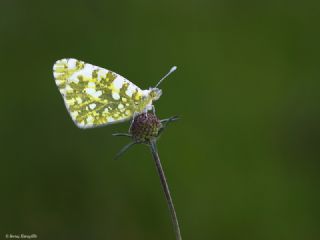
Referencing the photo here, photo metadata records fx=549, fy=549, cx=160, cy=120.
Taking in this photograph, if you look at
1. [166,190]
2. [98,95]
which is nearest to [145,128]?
[98,95]

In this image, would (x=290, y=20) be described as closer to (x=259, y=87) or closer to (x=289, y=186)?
(x=259, y=87)

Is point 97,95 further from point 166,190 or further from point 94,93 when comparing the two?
point 166,190

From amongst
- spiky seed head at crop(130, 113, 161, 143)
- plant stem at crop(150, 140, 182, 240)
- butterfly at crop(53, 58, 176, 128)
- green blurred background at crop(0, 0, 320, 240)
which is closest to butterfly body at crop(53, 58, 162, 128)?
butterfly at crop(53, 58, 176, 128)

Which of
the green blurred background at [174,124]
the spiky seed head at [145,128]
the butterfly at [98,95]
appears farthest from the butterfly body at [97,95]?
the green blurred background at [174,124]

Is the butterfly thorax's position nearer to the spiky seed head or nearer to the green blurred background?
the spiky seed head

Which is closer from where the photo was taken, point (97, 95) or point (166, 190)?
point (166, 190)
